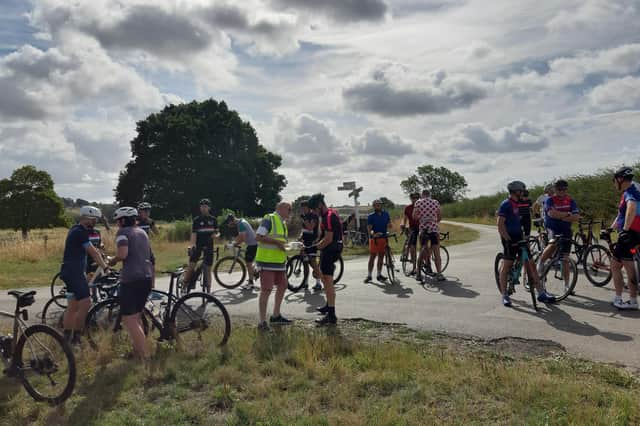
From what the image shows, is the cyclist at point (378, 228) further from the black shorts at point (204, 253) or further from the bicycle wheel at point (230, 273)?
the black shorts at point (204, 253)

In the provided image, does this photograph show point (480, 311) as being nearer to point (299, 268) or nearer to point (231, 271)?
point (299, 268)

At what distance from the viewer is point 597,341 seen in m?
6.23

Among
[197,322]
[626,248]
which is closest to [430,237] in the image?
[626,248]

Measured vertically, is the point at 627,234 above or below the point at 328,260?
above

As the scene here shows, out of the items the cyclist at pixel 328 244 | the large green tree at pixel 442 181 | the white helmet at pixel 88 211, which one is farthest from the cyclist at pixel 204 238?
the large green tree at pixel 442 181

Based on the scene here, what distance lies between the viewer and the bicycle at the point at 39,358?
495 cm

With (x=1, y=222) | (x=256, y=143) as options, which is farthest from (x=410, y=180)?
(x=1, y=222)

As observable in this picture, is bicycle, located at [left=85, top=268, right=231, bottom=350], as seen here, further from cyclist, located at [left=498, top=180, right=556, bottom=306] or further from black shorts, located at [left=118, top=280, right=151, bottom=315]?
cyclist, located at [left=498, top=180, right=556, bottom=306]

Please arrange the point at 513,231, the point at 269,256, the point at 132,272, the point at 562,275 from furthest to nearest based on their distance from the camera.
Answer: the point at 562,275 → the point at 513,231 → the point at 269,256 → the point at 132,272

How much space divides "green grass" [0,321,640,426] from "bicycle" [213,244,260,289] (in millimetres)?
5677

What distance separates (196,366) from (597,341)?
15.4 feet

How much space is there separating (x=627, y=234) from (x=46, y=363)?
7.53 metres

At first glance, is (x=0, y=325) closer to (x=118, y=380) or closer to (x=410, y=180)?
(x=118, y=380)

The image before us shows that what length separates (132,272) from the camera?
5777mm
